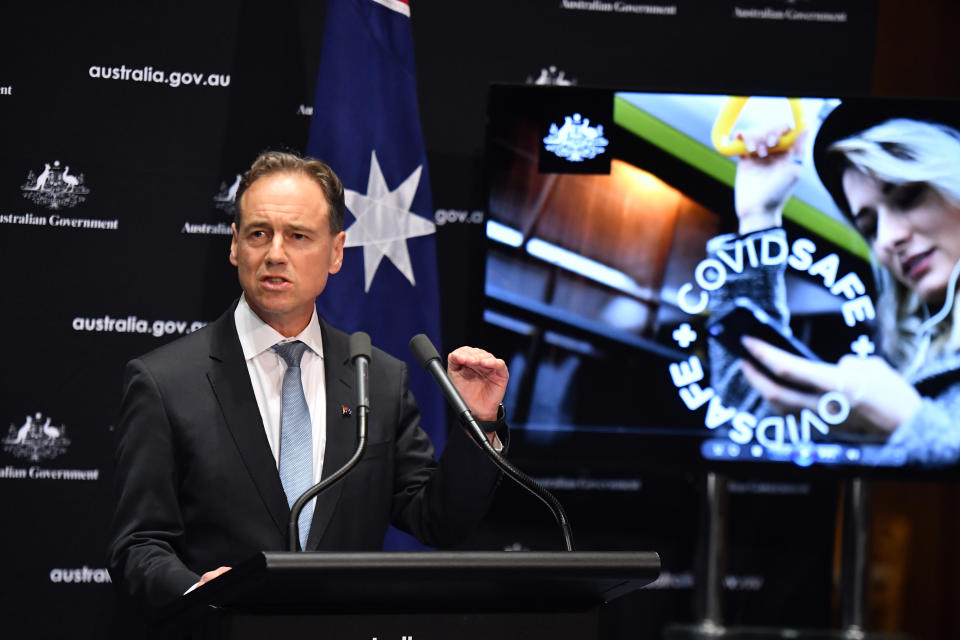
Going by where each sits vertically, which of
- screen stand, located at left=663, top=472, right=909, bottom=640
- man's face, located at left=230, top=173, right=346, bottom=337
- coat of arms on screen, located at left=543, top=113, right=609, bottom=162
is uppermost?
coat of arms on screen, located at left=543, top=113, right=609, bottom=162

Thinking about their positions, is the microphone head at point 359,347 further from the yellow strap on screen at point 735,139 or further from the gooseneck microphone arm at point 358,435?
the yellow strap on screen at point 735,139

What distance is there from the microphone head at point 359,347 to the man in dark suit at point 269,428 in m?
0.28

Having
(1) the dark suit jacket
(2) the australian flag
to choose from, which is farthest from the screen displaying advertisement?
(1) the dark suit jacket

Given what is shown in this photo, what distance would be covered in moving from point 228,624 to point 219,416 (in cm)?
93

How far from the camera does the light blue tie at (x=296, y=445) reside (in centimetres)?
266

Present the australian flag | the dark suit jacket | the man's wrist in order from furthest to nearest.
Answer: the australian flag < the dark suit jacket < the man's wrist

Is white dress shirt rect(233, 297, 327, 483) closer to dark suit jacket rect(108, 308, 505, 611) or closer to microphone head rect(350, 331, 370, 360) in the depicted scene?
dark suit jacket rect(108, 308, 505, 611)

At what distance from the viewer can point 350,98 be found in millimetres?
3811

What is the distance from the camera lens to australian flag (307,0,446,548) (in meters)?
3.77

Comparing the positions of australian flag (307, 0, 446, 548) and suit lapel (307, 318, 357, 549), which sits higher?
australian flag (307, 0, 446, 548)

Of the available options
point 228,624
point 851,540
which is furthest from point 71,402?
point 851,540

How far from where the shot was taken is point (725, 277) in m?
3.91

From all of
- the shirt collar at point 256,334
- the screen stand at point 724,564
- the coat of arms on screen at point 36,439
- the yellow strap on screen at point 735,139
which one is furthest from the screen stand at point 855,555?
the coat of arms on screen at point 36,439

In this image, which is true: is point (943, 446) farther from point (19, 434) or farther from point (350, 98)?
point (19, 434)
